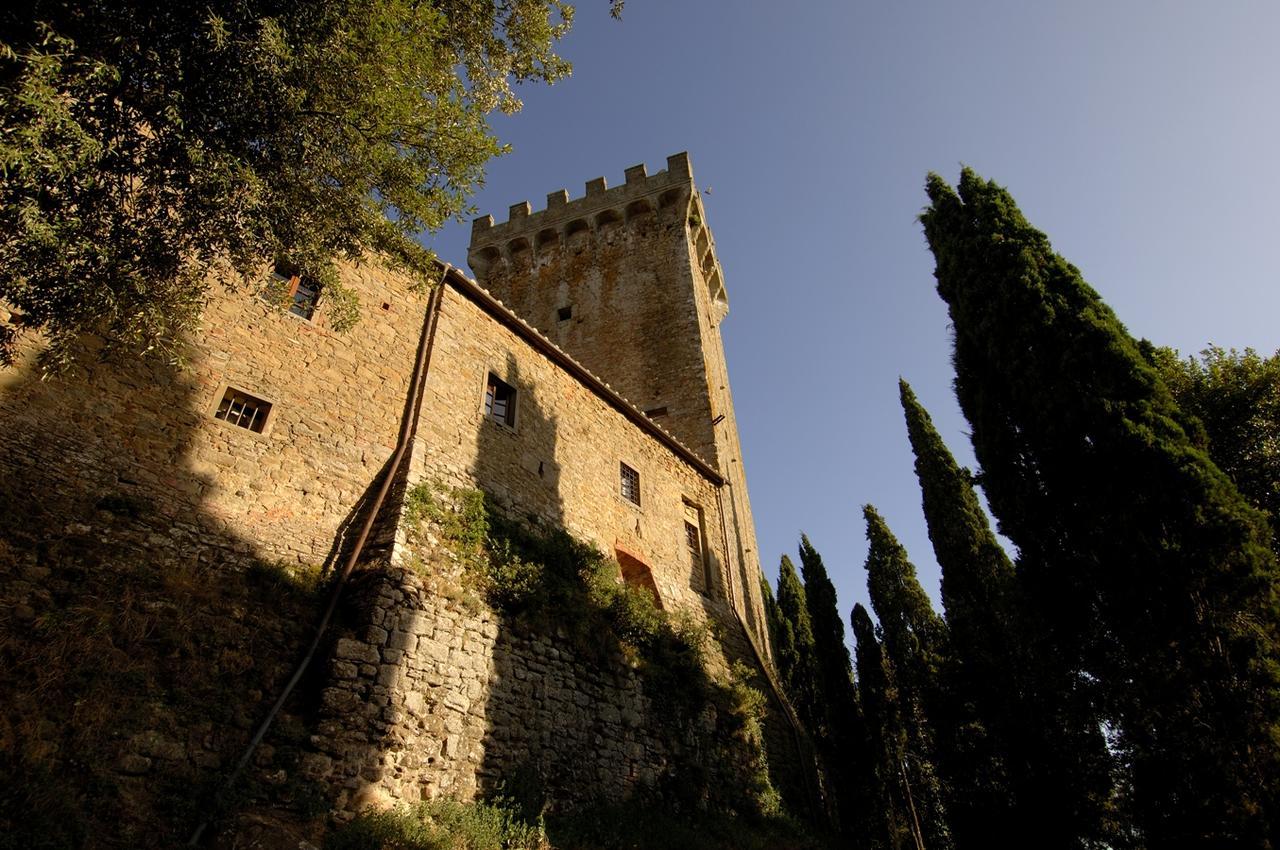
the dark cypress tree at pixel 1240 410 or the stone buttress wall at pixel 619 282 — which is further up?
the stone buttress wall at pixel 619 282

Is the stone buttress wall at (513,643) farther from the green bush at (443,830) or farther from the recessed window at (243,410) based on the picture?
the recessed window at (243,410)

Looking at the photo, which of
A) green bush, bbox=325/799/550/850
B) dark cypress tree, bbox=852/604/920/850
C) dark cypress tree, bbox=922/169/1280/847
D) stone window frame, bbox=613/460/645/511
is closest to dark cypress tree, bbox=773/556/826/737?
dark cypress tree, bbox=852/604/920/850

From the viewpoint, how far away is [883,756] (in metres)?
16.5

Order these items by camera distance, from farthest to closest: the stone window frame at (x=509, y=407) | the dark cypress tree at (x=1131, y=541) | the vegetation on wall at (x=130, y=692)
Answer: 1. the stone window frame at (x=509, y=407)
2. the dark cypress tree at (x=1131, y=541)
3. the vegetation on wall at (x=130, y=692)

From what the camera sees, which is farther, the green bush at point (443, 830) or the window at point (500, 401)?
the window at point (500, 401)

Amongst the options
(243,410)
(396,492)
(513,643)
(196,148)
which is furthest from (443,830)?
(196,148)

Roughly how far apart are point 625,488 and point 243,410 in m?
7.59

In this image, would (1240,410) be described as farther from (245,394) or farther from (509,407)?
(245,394)

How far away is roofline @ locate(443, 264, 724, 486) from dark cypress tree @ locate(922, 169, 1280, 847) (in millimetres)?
7048

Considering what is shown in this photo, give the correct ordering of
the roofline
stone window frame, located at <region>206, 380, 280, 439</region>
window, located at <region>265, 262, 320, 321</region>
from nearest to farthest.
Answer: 1. stone window frame, located at <region>206, 380, 280, 439</region>
2. window, located at <region>265, 262, 320, 321</region>
3. the roofline

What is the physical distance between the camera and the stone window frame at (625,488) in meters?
13.8

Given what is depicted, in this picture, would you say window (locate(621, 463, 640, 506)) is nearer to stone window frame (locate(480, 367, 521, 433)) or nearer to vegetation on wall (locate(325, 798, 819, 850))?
stone window frame (locate(480, 367, 521, 433))

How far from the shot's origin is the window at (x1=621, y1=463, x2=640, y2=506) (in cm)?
1414

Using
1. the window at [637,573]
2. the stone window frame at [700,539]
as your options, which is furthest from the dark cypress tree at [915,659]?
the window at [637,573]
